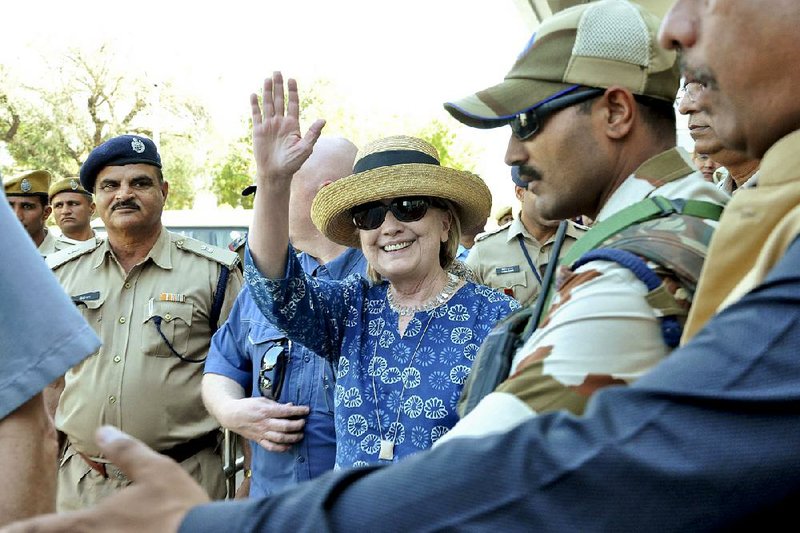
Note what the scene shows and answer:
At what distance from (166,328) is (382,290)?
159 centimetres

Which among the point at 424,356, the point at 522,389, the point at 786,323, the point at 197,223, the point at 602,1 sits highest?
the point at 602,1

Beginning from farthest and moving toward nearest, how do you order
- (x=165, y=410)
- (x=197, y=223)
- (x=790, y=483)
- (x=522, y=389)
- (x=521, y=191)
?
(x=197, y=223), (x=521, y=191), (x=165, y=410), (x=522, y=389), (x=790, y=483)

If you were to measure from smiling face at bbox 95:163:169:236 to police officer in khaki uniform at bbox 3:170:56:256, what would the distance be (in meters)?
2.68

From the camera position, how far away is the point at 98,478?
12.5ft

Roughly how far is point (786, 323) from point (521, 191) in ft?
14.9

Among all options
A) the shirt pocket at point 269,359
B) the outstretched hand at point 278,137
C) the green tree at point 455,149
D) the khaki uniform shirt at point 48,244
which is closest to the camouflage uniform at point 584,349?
the outstretched hand at point 278,137

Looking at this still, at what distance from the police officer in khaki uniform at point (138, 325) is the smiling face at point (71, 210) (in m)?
3.56

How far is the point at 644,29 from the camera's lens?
1.64 m

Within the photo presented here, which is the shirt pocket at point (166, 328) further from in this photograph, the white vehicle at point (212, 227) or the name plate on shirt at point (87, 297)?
the white vehicle at point (212, 227)

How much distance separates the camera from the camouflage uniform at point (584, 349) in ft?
3.82

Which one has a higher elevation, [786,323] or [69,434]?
[786,323]

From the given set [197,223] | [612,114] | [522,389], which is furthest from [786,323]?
[197,223]

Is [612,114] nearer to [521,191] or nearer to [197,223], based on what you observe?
[521,191]

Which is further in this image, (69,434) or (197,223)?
(197,223)
